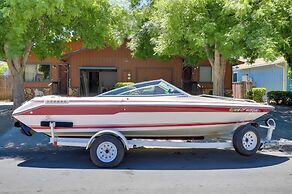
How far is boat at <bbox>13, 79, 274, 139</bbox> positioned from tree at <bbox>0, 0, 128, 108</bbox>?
357 cm

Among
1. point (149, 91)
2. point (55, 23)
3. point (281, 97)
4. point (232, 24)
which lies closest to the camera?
point (149, 91)

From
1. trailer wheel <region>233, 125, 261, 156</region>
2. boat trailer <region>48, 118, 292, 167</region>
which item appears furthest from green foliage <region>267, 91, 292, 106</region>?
boat trailer <region>48, 118, 292, 167</region>

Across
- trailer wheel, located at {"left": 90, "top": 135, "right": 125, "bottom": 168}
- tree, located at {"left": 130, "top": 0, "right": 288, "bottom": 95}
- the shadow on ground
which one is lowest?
the shadow on ground

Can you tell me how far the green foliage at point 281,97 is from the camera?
23.9 m

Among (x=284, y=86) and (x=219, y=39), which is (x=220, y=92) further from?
(x=284, y=86)

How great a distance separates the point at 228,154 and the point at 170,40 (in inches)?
252

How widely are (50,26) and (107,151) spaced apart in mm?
7731

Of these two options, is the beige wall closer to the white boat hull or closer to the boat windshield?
the boat windshield

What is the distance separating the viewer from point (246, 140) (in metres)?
9.01

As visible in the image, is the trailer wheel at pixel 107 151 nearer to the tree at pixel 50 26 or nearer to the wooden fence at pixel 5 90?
the tree at pixel 50 26

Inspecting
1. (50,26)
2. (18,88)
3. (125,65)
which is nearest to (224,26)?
(50,26)

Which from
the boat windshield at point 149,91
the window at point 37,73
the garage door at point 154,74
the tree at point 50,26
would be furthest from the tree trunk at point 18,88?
the window at point 37,73

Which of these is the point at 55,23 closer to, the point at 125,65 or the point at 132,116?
the point at 132,116

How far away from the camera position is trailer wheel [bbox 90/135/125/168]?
8352 millimetres
